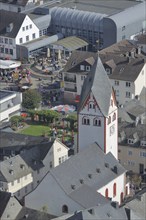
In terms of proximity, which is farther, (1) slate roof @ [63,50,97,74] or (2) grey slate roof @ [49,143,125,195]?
(1) slate roof @ [63,50,97,74]

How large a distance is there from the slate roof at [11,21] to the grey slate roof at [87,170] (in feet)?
179

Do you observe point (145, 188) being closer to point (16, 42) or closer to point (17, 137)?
point (17, 137)

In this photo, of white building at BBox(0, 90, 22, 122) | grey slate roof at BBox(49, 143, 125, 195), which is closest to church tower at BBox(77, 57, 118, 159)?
grey slate roof at BBox(49, 143, 125, 195)

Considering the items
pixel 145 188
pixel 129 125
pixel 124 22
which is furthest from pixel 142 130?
pixel 124 22

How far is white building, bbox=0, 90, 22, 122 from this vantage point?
135 metres

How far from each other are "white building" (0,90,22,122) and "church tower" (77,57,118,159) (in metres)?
25.1

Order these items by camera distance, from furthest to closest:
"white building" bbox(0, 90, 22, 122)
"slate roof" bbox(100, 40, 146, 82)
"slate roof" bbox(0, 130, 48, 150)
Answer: "slate roof" bbox(100, 40, 146, 82)
"white building" bbox(0, 90, 22, 122)
"slate roof" bbox(0, 130, 48, 150)

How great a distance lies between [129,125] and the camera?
121188 mm

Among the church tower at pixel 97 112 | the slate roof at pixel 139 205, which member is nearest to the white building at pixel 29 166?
the church tower at pixel 97 112

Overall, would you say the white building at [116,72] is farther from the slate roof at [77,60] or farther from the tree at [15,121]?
the tree at [15,121]

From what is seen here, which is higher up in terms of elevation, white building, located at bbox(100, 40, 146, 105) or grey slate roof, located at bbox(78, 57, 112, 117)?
grey slate roof, located at bbox(78, 57, 112, 117)

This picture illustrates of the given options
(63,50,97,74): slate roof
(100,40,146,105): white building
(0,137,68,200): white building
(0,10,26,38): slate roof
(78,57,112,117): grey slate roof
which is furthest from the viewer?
(0,10,26,38): slate roof

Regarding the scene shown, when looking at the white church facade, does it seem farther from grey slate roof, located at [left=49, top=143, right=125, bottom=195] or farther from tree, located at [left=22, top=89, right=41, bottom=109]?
tree, located at [left=22, top=89, right=41, bottom=109]

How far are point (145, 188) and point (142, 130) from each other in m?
11.4
